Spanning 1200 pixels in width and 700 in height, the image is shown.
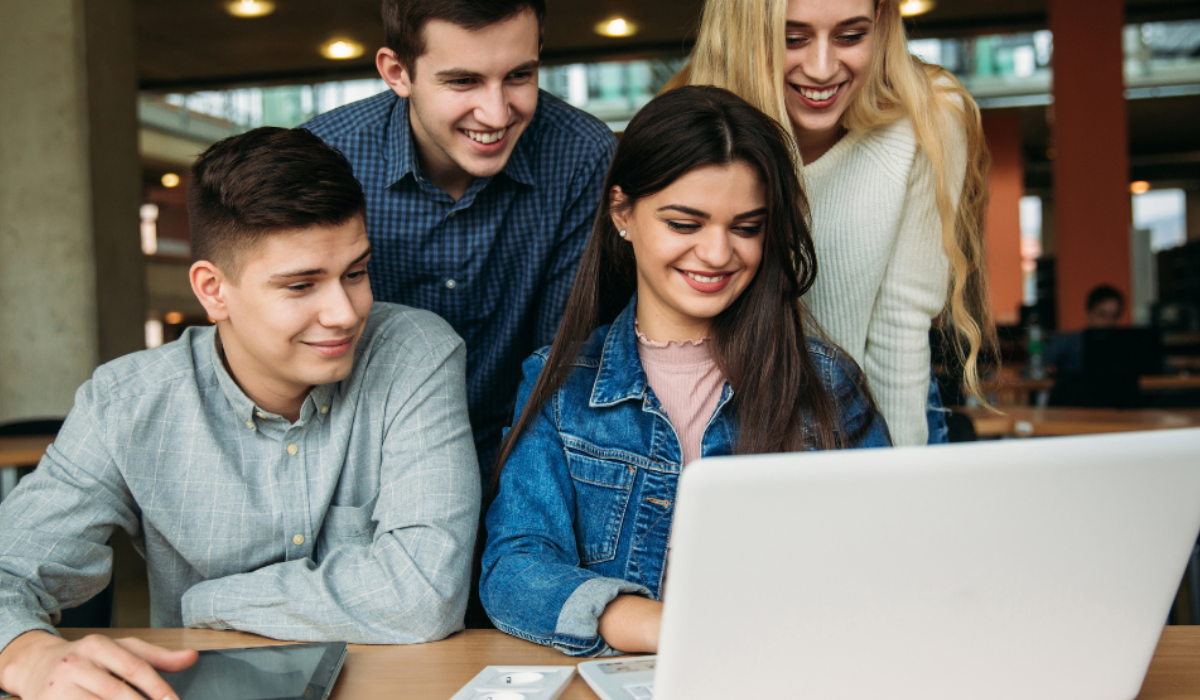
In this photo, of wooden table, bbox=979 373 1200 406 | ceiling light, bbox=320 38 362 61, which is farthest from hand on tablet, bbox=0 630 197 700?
ceiling light, bbox=320 38 362 61

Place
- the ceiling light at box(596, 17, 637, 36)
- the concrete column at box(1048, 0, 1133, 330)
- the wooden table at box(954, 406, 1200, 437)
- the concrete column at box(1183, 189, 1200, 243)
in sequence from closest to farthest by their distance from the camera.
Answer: the wooden table at box(954, 406, 1200, 437) < the concrete column at box(1048, 0, 1133, 330) < the ceiling light at box(596, 17, 637, 36) < the concrete column at box(1183, 189, 1200, 243)

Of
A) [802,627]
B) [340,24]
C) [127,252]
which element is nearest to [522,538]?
[802,627]

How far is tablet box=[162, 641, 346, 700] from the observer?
35.7 inches

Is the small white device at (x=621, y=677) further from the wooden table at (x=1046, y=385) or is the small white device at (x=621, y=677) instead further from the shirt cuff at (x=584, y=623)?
the wooden table at (x=1046, y=385)

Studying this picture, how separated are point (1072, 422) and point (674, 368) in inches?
90.3

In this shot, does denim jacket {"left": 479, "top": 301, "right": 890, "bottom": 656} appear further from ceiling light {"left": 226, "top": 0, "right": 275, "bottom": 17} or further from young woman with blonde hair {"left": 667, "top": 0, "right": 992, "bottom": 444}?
ceiling light {"left": 226, "top": 0, "right": 275, "bottom": 17}

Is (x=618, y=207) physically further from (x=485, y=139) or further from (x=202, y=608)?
(x=202, y=608)

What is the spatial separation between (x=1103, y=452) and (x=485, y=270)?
1.32 m

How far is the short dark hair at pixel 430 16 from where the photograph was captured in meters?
1.59

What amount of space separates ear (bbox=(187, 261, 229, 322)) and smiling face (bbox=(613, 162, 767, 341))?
62 centimetres

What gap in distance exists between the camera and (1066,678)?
2.57 ft

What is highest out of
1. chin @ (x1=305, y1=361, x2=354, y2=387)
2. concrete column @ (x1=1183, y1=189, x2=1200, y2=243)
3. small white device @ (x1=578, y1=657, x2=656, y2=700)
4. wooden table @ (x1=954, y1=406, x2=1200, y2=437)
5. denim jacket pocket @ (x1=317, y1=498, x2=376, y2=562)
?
concrete column @ (x1=1183, y1=189, x2=1200, y2=243)

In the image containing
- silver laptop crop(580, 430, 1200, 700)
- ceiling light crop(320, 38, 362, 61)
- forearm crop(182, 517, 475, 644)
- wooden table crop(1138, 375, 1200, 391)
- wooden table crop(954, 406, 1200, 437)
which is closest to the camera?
silver laptop crop(580, 430, 1200, 700)

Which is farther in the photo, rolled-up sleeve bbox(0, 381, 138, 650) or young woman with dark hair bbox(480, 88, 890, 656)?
young woman with dark hair bbox(480, 88, 890, 656)
